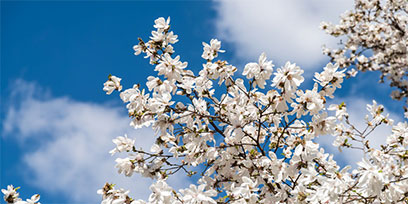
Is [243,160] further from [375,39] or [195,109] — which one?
[375,39]

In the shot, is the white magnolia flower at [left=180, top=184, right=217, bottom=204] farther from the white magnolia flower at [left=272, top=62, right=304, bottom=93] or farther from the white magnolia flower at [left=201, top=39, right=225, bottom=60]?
the white magnolia flower at [left=201, top=39, right=225, bottom=60]

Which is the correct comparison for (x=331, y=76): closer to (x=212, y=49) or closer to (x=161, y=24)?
(x=212, y=49)

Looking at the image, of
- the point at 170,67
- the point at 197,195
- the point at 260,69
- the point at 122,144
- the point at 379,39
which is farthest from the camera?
the point at 379,39

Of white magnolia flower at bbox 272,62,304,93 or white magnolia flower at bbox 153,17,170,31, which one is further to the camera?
white magnolia flower at bbox 153,17,170,31

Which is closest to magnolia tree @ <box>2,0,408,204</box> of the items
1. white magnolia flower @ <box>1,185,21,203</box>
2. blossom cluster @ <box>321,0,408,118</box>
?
white magnolia flower @ <box>1,185,21,203</box>

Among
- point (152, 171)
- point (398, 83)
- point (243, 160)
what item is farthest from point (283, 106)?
point (398, 83)

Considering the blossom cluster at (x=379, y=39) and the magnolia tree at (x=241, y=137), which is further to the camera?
the blossom cluster at (x=379, y=39)

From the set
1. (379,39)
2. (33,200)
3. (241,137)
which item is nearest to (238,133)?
(241,137)

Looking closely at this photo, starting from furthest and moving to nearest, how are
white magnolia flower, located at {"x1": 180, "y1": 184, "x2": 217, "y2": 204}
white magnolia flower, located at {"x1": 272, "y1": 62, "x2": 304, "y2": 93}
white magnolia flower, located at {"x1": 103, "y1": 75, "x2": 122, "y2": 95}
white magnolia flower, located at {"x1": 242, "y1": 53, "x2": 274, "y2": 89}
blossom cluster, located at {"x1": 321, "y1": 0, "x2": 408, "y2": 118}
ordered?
blossom cluster, located at {"x1": 321, "y1": 0, "x2": 408, "y2": 118} < white magnolia flower, located at {"x1": 103, "y1": 75, "x2": 122, "y2": 95} < white magnolia flower, located at {"x1": 242, "y1": 53, "x2": 274, "y2": 89} < white magnolia flower, located at {"x1": 272, "y1": 62, "x2": 304, "y2": 93} < white magnolia flower, located at {"x1": 180, "y1": 184, "x2": 217, "y2": 204}

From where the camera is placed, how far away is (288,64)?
3.83 meters

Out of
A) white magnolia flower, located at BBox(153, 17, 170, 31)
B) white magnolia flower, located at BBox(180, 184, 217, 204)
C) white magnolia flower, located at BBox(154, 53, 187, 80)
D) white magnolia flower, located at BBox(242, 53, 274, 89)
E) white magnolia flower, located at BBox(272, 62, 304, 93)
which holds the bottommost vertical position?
white magnolia flower, located at BBox(180, 184, 217, 204)

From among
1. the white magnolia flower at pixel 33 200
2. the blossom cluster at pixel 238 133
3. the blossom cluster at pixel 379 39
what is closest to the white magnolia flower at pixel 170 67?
the blossom cluster at pixel 238 133

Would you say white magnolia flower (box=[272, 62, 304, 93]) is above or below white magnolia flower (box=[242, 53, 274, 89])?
below

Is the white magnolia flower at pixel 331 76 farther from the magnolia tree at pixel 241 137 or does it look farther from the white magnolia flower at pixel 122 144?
the white magnolia flower at pixel 122 144
